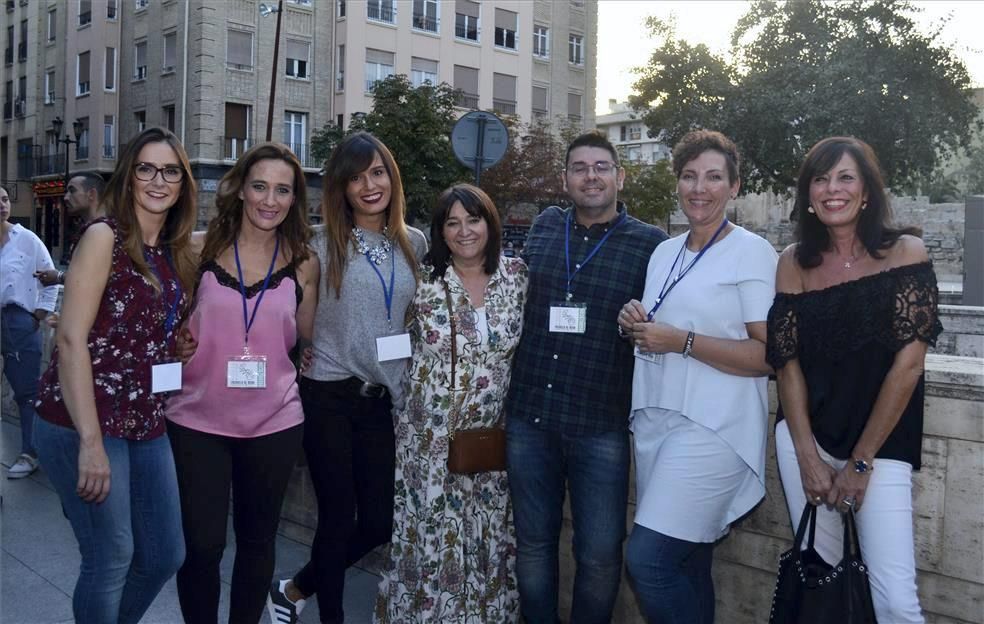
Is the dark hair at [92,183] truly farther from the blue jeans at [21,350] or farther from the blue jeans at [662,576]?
the blue jeans at [662,576]

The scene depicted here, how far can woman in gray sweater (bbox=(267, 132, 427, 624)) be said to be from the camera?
3.51m

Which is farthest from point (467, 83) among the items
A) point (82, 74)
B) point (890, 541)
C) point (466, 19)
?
point (890, 541)

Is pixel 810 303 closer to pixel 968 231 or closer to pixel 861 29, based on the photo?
pixel 968 231

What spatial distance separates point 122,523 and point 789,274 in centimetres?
236

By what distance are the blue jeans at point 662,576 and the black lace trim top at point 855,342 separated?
0.63 m

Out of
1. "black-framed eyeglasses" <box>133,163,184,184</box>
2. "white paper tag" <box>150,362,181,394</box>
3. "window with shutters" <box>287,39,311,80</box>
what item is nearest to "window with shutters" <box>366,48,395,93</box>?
"window with shutters" <box>287,39,311,80</box>

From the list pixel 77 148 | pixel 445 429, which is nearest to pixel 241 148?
pixel 77 148

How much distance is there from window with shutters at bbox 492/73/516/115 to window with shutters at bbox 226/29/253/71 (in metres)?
9.96

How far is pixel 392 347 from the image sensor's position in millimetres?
3475

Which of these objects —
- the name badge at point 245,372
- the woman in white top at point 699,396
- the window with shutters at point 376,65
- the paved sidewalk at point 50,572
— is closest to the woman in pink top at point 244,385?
the name badge at point 245,372

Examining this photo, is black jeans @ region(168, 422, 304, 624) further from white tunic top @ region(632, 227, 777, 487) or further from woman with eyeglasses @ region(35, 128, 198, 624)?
white tunic top @ region(632, 227, 777, 487)

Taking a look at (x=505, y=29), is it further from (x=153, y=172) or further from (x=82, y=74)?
(x=153, y=172)

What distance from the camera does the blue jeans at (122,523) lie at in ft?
9.29

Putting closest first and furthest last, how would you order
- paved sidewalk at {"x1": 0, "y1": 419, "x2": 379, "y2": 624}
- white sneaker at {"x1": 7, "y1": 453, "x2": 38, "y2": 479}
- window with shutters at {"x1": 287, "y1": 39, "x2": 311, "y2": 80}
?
paved sidewalk at {"x1": 0, "y1": 419, "x2": 379, "y2": 624}
white sneaker at {"x1": 7, "y1": 453, "x2": 38, "y2": 479}
window with shutters at {"x1": 287, "y1": 39, "x2": 311, "y2": 80}
